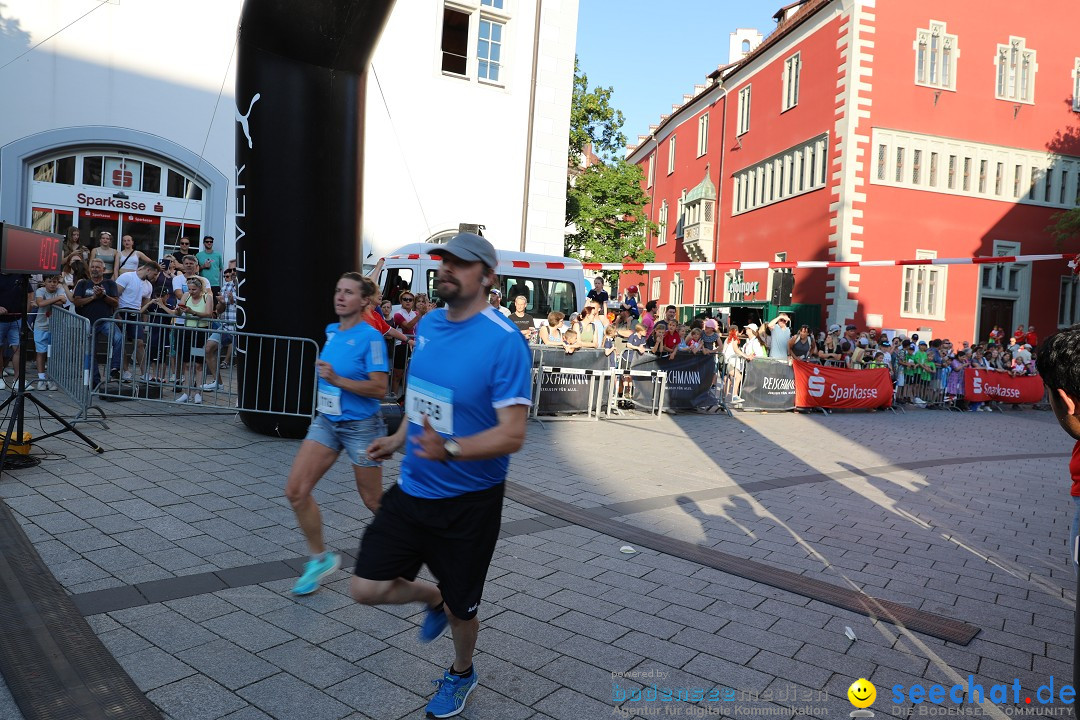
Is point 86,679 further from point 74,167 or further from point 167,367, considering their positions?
point 74,167

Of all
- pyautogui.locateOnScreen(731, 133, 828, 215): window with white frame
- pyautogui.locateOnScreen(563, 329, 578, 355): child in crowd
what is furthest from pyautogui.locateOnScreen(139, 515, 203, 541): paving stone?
pyautogui.locateOnScreen(731, 133, 828, 215): window with white frame

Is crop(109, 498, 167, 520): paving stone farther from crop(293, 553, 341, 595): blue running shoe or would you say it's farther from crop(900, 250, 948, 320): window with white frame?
crop(900, 250, 948, 320): window with white frame

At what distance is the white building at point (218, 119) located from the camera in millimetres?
15398

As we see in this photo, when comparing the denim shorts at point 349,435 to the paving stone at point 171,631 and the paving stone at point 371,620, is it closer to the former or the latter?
the paving stone at point 371,620

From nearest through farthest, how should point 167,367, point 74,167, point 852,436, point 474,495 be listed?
1. point 474,495
2. point 167,367
3. point 852,436
4. point 74,167

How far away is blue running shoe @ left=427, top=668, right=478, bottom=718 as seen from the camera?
3.08m

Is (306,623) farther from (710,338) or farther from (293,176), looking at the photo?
(710,338)

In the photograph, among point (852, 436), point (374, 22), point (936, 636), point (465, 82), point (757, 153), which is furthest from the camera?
point (757, 153)

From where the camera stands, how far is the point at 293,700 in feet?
10.3

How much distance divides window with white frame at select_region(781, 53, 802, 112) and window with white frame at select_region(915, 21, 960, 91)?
4.34 metres

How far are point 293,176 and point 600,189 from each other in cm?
3019

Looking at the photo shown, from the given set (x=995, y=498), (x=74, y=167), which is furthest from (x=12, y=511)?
(x=74, y=167)

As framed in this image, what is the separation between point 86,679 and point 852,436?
1160 centimetres

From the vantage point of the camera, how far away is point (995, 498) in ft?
26.8
